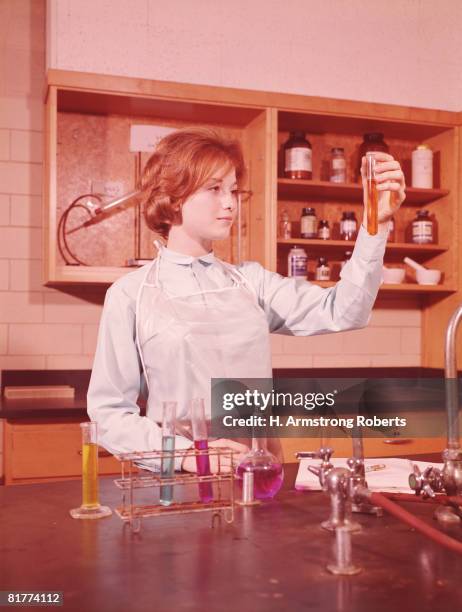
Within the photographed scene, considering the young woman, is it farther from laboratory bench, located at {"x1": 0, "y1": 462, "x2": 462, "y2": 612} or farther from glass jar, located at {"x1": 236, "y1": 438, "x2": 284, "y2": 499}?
laboratory bench, located at {"x1": 0, "y1": 462, "x2": 462, "y2": 612}

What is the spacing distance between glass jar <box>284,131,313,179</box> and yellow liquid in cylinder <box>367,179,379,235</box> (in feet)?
6.50

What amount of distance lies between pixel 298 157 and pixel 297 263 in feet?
1.70

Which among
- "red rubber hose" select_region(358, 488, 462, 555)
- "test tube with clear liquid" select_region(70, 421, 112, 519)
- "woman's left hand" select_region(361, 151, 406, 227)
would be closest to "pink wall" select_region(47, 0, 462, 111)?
"woman's left hand" select_region(361, 151, 406, 227)

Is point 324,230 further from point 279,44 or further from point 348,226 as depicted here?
point 279,44

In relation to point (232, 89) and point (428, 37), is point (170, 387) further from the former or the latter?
point (428, 37)

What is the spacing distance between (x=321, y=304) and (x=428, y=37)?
239cm

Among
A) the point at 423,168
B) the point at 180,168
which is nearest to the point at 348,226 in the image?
the point at 423,168

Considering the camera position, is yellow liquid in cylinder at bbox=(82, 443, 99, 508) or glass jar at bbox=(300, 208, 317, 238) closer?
yellow liquid in cylinder at bbox=(82, 443, 99, 508)

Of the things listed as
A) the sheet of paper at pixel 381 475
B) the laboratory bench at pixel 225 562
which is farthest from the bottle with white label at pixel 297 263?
the laboratory bench at pixel 225 562

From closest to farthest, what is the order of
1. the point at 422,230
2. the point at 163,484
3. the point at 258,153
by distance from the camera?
the point at 163,484, the point at 258,153, the point at 422,230

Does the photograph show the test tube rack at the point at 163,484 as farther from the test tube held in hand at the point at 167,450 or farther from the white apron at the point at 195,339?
the white apron at the point at 195,339

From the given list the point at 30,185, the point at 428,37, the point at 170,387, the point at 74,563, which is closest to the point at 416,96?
the point at 428,37

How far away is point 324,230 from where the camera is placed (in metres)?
3.70

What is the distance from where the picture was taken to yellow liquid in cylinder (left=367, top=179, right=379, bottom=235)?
4.73ft
